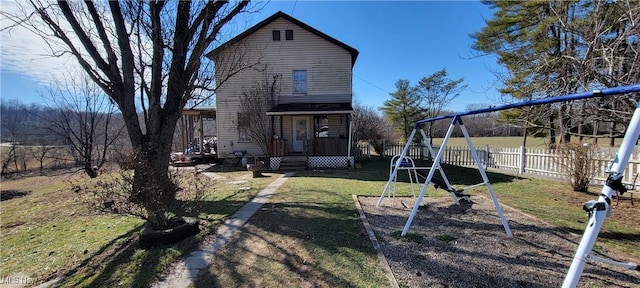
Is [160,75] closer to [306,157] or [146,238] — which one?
[146,238]

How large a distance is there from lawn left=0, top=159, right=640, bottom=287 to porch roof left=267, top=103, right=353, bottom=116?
6420 mm

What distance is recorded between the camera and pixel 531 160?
11219mm

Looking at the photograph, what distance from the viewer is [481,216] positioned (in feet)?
18.1

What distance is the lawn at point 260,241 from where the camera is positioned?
3.44m

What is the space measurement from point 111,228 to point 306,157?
9.85m

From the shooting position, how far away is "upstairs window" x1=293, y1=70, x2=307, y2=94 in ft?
54.6

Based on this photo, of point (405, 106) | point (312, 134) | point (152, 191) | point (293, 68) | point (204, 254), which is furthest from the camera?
point (405, 106)

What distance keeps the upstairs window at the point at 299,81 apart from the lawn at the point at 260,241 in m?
9.38

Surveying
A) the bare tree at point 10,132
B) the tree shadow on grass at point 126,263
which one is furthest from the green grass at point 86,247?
the bare tree at point 10,132

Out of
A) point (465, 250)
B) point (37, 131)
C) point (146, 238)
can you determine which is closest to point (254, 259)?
point (146, 238)

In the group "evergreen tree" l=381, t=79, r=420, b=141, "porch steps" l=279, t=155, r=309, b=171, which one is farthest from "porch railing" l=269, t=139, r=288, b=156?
"evergreen tree" l=381, t=79, r=420, b=141

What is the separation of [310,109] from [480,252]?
11648mm

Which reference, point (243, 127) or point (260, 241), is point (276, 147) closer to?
point (243, 127)

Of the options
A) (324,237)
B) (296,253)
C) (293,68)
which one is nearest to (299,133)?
(293,68)
